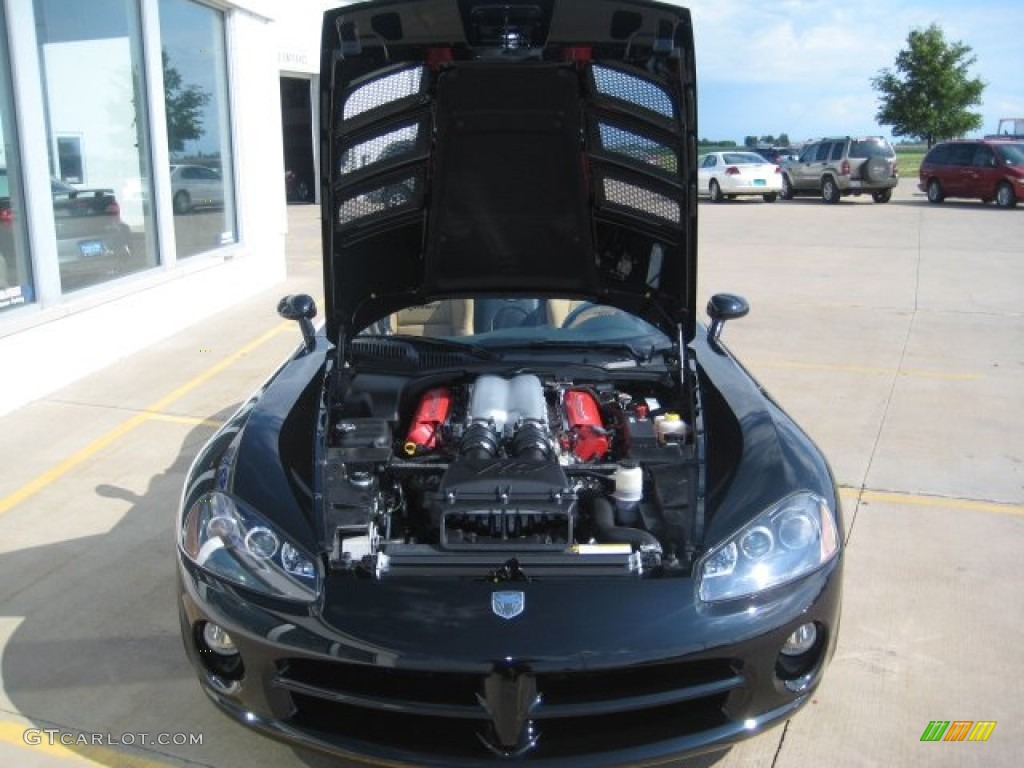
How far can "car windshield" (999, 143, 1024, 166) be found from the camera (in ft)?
71.6

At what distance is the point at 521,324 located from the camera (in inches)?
164

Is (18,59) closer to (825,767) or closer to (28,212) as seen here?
(28,212)

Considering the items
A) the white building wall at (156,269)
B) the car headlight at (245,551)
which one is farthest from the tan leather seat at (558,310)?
the white building wall at (156,269)

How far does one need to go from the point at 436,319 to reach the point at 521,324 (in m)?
0.38

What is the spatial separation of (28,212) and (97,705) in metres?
4.76

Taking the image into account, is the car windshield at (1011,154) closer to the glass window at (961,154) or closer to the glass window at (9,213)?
the glass window at (961,154)

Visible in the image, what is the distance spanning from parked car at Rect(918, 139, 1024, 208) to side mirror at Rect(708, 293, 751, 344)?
821 inches

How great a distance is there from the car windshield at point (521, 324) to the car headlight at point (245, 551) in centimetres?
139

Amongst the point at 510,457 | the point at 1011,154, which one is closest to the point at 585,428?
the point at 510,457

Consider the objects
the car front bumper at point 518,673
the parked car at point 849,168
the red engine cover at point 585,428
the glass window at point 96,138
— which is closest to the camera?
the car front bumper at point 518,673

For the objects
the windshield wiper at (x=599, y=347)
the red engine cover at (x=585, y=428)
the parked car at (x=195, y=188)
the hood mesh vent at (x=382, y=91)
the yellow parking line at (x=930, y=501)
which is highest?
the hood mesh vent at (x=382, y=91)

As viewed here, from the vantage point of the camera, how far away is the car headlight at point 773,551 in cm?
248

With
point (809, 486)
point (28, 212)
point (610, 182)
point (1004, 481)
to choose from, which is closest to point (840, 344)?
point (1004, 481)

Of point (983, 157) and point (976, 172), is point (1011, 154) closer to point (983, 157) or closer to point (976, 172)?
point (983, 157)
